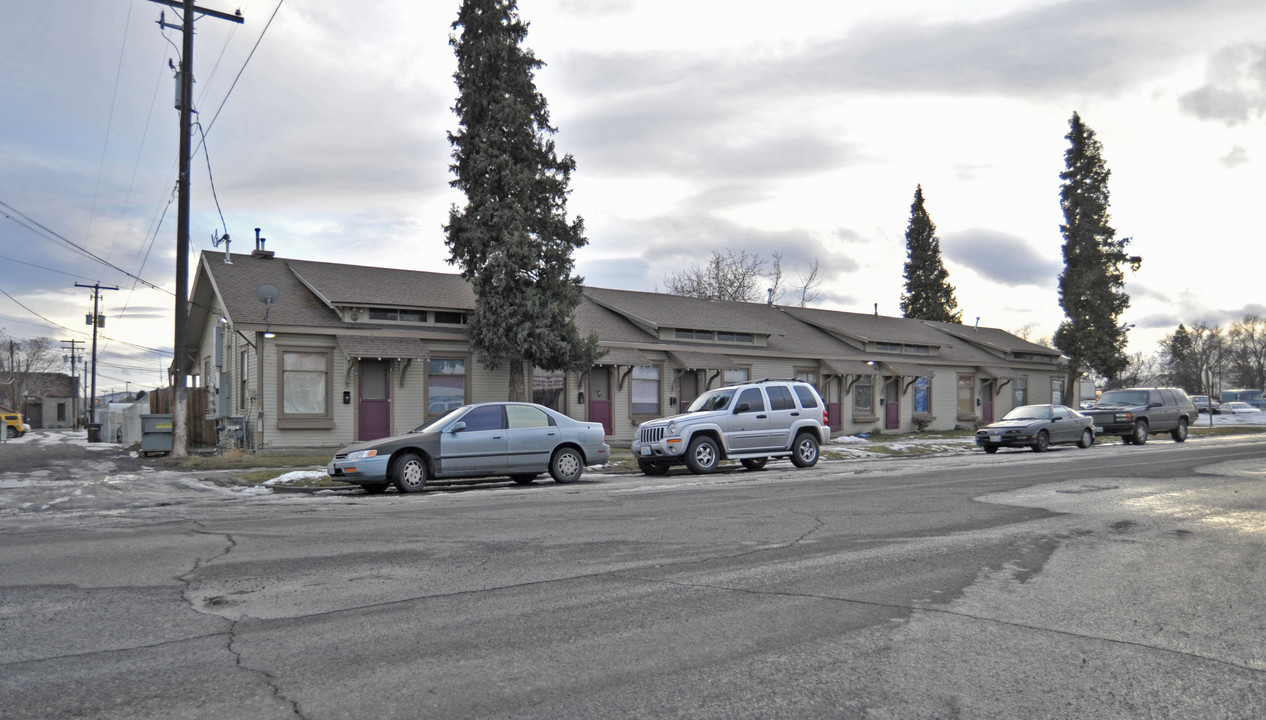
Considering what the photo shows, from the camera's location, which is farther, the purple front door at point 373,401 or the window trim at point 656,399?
the window trim at point 656,399

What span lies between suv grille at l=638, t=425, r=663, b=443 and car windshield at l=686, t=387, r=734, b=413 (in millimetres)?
1296

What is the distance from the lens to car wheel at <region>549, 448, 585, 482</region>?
51.7 feet

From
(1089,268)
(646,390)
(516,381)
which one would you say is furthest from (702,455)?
(1089,268)

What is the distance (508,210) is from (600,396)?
7440 millimetres

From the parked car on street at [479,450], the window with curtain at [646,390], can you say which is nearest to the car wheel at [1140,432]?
the window with curtain at [646,390]

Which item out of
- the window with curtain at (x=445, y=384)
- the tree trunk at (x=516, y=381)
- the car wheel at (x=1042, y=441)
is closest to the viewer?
the tree trunk at (x=516, y=381)

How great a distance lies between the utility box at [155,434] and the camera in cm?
2366

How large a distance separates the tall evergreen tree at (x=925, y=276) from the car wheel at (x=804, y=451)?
4185cm

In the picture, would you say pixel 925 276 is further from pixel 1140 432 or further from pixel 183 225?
pixel 183 225

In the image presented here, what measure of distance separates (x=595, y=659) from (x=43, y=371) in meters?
113

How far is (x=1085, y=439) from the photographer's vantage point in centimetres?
2627

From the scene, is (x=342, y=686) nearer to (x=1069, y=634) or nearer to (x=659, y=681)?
(x=659, y=681)

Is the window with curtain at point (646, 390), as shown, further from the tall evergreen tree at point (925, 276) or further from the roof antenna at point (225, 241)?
the tall evergreen tree at point (925, 276)

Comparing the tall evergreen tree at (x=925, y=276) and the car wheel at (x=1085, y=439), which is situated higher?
the tall evergreen tree at (x=925, y=276)
